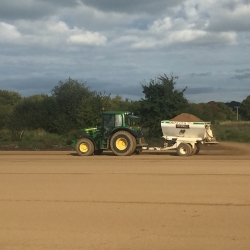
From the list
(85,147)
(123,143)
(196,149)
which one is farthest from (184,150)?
(85,147)

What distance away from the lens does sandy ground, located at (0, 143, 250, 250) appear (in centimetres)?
718

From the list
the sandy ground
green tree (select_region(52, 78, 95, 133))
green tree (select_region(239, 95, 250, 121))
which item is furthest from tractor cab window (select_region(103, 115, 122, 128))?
green tree (select_region(239, 95, 250, 121))

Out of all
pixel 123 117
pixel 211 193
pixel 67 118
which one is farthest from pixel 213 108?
pixel 211 193

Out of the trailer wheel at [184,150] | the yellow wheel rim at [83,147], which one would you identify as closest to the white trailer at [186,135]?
the trailer wheel at [184,150]

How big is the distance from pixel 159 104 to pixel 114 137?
9766 millimetres

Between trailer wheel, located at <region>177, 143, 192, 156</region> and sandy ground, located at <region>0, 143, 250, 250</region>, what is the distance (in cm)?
458

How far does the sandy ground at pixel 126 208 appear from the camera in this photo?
7.18 meters

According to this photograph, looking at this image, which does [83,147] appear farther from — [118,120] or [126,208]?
[126,208]

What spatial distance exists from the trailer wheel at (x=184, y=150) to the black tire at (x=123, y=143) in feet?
6.21

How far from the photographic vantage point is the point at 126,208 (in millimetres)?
9266

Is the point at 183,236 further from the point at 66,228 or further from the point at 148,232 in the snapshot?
the point at 66,228

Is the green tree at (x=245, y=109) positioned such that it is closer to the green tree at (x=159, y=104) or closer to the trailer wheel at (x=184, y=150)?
the green tree at (x=159, y=104)

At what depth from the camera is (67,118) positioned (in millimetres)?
39344

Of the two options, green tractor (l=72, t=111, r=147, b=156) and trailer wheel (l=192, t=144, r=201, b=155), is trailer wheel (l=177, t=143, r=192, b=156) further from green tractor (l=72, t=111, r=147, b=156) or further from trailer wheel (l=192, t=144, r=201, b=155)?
green tractor (l=72, t=111, r=147, b=156)
